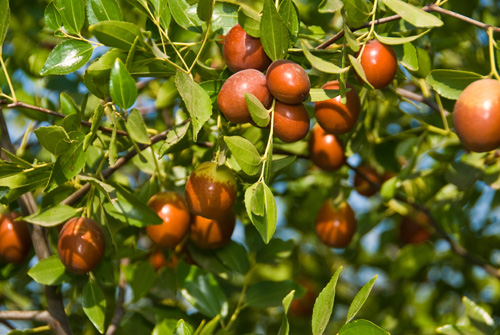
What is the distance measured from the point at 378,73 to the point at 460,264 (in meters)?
2.17

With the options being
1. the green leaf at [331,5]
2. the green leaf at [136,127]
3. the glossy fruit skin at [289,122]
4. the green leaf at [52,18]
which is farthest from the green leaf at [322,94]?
the green leaf at [52,18]

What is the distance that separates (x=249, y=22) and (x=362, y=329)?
0.79m

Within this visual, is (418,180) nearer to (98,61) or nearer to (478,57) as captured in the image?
(478,57)

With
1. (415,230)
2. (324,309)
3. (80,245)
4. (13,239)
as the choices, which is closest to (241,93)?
(324,309)

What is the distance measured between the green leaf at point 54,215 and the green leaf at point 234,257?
63 cm

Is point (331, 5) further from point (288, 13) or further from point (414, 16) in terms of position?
point (414, 16)

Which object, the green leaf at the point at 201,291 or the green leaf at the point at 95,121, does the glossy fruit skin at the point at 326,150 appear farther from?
the green leaf at the point at 95,121

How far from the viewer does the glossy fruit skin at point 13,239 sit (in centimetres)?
214

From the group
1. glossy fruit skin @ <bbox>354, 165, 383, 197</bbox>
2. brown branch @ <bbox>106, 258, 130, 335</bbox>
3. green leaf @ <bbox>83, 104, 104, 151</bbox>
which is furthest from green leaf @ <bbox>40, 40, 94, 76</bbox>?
glossy fruit skin @ <bbox>354, 165, 383, 197</bbox>

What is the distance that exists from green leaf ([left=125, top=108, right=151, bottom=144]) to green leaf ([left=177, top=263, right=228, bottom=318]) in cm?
76

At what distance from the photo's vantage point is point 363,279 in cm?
406

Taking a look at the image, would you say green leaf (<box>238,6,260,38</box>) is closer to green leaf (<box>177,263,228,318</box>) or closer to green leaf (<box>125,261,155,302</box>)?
green leaf (<box>177,263,228,318</box>)

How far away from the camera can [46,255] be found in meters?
2.03

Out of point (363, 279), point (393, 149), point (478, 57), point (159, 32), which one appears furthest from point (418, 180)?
point (159, 32)
